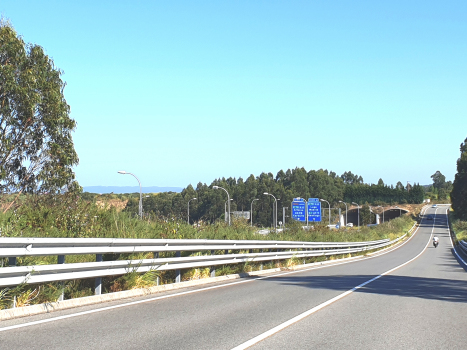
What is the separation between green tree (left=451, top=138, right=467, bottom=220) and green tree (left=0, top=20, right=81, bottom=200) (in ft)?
318

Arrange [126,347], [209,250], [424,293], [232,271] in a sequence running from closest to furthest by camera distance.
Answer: [126,347] → [424,293] → [209,250] → [232,271]

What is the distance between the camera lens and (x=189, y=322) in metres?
7.87

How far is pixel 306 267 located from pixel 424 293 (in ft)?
29.6

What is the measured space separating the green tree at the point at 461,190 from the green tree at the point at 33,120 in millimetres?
97001

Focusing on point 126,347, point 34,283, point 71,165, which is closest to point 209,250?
point 34,283

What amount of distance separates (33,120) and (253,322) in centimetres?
2566

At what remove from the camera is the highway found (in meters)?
6.57

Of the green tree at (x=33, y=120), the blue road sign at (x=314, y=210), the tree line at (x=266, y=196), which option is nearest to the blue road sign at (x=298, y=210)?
the blue road sign at (x=314, y=210)

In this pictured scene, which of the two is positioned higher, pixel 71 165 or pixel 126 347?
pixel 71 165

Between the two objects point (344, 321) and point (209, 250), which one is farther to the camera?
point (209, 250)

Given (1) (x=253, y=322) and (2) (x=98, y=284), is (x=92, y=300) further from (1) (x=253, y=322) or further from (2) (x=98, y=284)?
(1) (x=253, y=322)

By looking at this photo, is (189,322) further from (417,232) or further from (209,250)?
(417,232)

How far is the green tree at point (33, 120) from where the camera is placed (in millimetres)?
29109

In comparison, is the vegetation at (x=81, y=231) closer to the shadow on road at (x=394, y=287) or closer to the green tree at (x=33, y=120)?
the shadow on road at (x=394, y=287)
